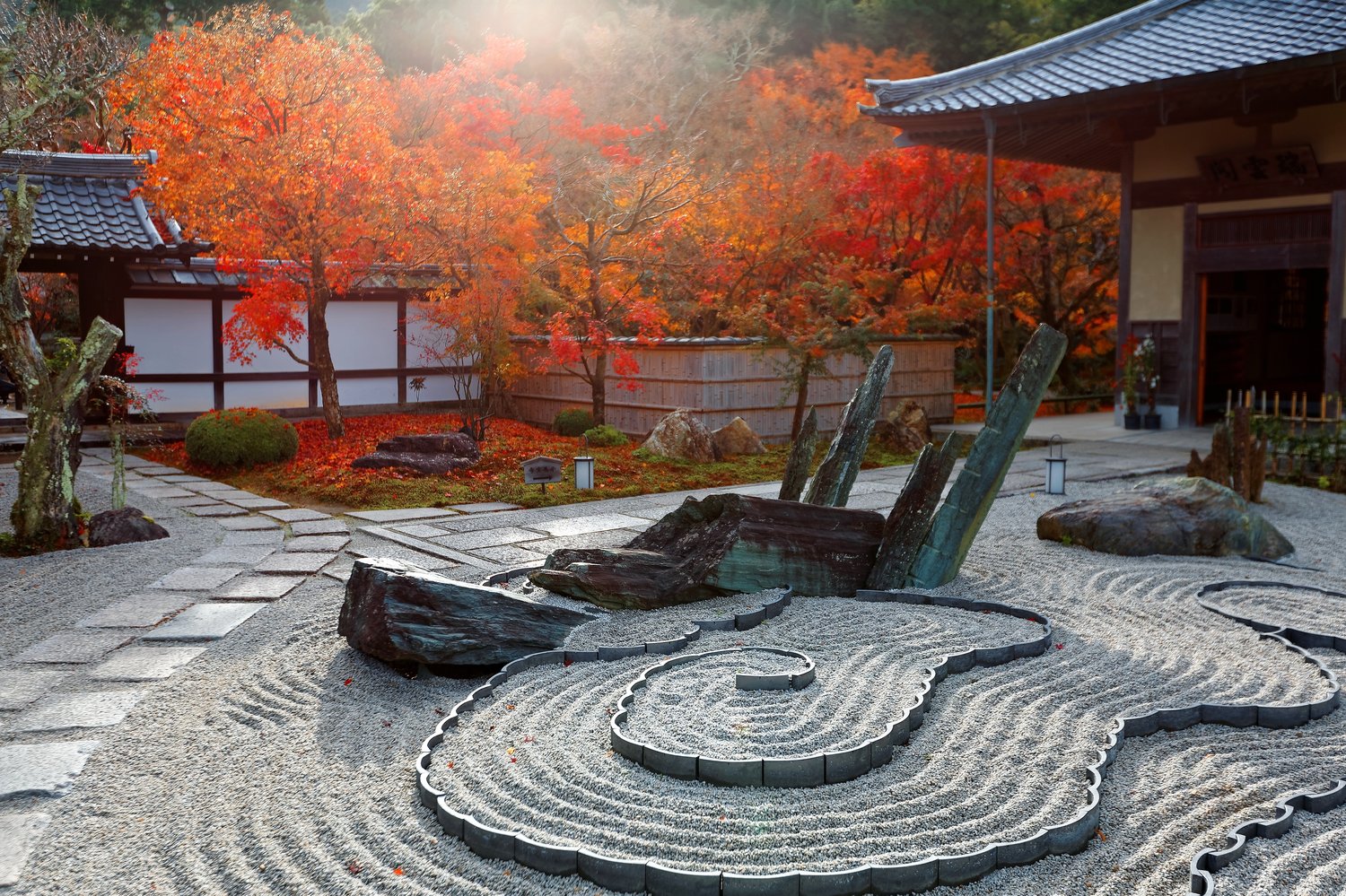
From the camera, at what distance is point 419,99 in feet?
63.5

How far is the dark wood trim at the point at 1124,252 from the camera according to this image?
51.1ft

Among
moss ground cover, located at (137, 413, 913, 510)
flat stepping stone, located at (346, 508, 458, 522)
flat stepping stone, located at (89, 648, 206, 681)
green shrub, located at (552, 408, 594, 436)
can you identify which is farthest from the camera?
green shrub, located at (552, 408, 594, 436)

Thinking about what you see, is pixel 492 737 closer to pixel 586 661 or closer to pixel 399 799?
pixel 399 799

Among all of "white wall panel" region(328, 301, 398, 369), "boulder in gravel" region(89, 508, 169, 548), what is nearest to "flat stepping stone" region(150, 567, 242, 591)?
"boulder in gravel" region(89, 508, 169, 548)

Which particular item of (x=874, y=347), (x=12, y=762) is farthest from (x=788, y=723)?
(x=874, y=347)

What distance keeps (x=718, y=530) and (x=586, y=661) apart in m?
1.57

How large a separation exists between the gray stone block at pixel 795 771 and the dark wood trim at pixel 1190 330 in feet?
43.4

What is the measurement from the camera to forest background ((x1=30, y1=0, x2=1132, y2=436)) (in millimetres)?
12898

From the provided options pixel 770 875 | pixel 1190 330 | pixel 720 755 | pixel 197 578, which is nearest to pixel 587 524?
pixel 197 578

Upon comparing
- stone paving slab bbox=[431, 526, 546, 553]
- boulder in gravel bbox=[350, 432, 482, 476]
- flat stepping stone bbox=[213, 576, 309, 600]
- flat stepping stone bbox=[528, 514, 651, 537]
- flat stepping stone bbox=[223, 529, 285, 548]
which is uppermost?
boulder in gravel bbox=[350, 432, 482, 476]

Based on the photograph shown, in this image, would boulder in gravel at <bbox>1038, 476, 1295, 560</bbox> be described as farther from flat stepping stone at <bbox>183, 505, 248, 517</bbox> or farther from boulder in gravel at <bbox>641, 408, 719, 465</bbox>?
flat stepping stone at <bbox>183, 505, 248, 517</bbox>

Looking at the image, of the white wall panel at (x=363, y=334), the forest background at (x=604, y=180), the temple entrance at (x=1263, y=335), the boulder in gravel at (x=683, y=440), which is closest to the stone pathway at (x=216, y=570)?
the boulder in gravel at (x=683, y=440)

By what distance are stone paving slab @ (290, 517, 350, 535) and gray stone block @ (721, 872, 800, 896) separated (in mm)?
6292

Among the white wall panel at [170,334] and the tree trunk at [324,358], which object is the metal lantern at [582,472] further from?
the white wall panel at [170,334]
